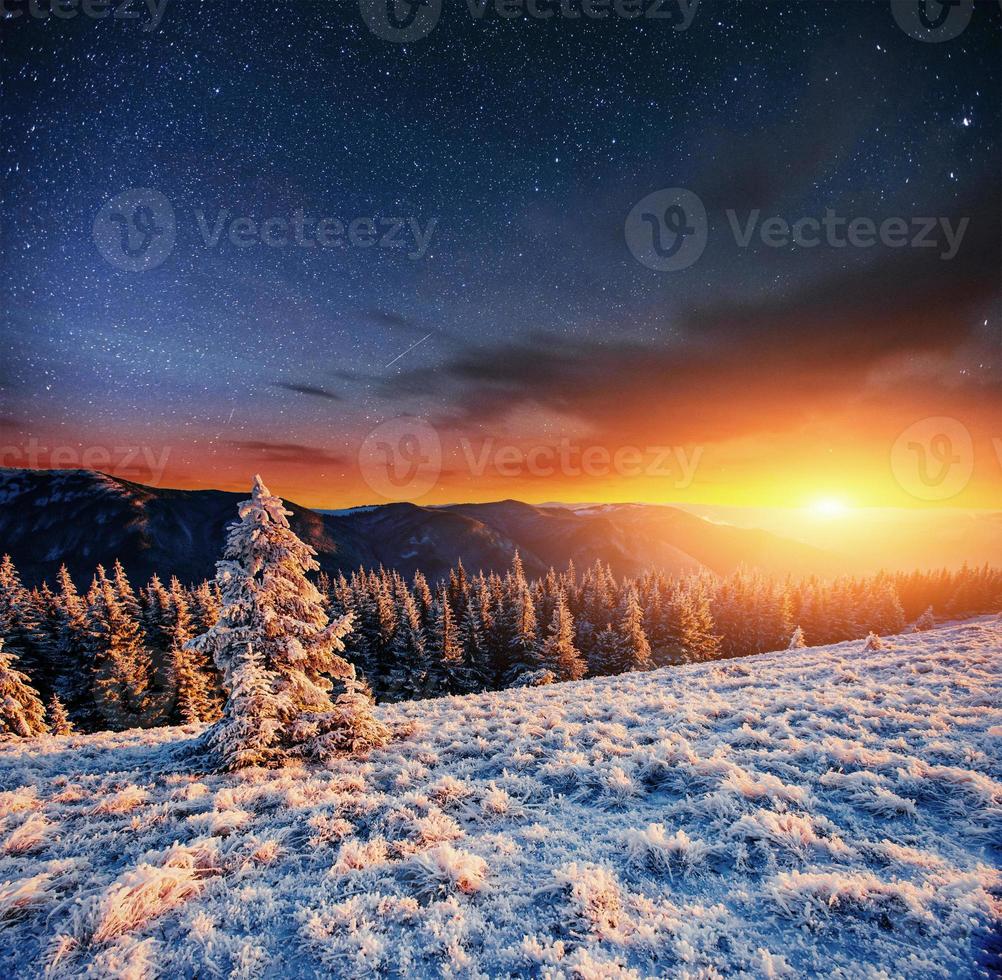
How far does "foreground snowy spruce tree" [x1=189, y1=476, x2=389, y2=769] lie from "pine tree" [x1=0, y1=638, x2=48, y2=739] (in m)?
17.6

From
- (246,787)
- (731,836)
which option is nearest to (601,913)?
(731,836)

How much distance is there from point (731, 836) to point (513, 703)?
10269mm

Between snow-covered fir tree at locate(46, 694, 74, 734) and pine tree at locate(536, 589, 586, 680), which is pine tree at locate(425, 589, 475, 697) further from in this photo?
snow-covered fir tree at locate(46, 694, 74, 734)

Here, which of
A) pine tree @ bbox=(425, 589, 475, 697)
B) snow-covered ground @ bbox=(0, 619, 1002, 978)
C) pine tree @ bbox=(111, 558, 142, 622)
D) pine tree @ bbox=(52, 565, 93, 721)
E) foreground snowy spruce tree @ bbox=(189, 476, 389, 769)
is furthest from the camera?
pine tree @ bbox=(425, 589, 475, 697)

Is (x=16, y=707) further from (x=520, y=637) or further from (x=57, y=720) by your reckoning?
(x=520, y=637)

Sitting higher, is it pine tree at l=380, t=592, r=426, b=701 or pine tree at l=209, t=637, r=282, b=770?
pine tree at l=209, t=637, r=282, b=770

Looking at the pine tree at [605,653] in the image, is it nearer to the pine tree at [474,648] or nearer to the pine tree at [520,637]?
the pine tree at [520,637]

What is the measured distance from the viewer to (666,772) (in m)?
8.43

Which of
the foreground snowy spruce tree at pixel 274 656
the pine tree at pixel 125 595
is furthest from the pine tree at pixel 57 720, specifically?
the foreground snowy spruce tree at pixel 274 656

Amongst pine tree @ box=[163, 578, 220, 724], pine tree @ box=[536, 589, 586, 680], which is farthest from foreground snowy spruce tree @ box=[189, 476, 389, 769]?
pine tree @ box=[536, 589, 586, 680]

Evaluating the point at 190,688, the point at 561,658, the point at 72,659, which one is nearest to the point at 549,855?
the point at 561,658

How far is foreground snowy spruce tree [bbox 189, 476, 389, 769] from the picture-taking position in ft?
35.0

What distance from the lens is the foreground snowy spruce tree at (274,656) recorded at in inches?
420

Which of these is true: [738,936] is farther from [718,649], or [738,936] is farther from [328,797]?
[718,649]
